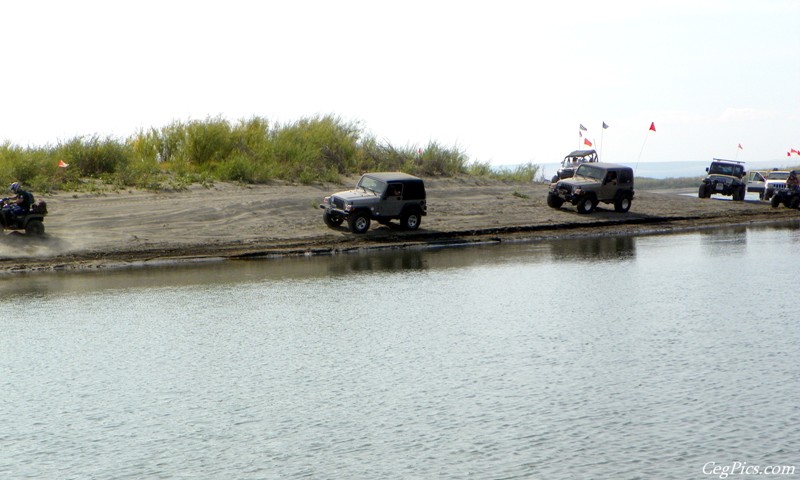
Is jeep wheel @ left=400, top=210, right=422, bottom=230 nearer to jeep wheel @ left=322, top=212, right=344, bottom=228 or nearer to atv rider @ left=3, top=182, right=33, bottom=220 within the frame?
jeep wheel @ left=322, top=212, right=344, bottom=228

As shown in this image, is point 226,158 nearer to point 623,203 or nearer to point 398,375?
point 623,203

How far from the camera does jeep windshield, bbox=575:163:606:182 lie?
125 ft

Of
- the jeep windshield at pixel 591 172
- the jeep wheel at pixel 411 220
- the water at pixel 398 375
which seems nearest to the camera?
the water at pixel 398 375

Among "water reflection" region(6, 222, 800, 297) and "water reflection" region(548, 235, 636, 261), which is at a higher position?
"water reflection" region(548, 235, 636, 261)

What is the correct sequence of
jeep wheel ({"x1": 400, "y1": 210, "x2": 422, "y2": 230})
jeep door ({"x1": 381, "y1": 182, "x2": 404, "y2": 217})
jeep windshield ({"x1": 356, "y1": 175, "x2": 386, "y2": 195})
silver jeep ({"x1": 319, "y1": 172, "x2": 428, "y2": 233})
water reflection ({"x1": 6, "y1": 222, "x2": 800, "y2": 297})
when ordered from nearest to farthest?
water reflection ({"x1": 6, "y1": 222, "x2": 800, "y2": 297})
silver jeep ({"x1": 319, "y1": 172, "x2": 428, "y2": 233})
jeep door ({"x1": 381, "y1": 182, "x2": 404, "y2": 217})
jeep windshield ({"x1": 356, "y1": 175, "x2": 386, "y2": 195})
jeep wheel ({"x1": 400, "y1": 210, "x2": 422, "y2": 230})

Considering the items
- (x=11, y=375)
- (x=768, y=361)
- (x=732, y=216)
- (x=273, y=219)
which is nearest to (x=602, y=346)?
(x=768, y=361)

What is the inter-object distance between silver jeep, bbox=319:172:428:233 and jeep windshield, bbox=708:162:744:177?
71.0ft

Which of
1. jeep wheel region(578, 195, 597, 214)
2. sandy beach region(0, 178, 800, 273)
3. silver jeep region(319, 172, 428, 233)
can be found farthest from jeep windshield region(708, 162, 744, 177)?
silver jeep region(319, 172, 428, 233)

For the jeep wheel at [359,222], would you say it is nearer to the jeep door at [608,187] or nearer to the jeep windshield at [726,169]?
the jeep door at [608,187]

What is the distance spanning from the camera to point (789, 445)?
33.6 ft

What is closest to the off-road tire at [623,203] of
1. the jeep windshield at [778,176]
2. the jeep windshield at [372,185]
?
the jeep windshield at [372,185]

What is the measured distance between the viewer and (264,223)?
31.6 m

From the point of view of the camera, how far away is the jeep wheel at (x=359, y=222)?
100 ft

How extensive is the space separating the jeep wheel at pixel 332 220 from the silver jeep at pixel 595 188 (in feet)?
33.2
